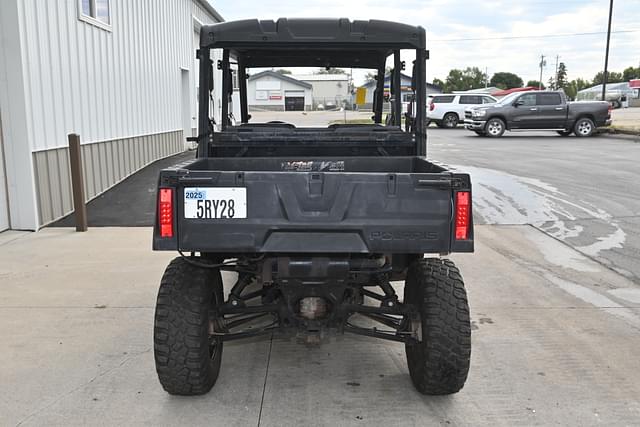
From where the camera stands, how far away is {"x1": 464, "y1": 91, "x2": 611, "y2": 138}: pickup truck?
22594 millimetres

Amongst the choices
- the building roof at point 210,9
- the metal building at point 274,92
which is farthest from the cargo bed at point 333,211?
the building roof at point 210,9

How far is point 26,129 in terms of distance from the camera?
24.5 feet

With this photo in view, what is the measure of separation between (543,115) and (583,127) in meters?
1.80

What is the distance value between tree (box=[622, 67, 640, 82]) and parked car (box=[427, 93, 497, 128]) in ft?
267

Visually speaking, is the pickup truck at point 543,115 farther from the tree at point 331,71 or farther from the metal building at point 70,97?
the tree at point 331,71

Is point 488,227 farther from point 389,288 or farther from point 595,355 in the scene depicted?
point 389,288

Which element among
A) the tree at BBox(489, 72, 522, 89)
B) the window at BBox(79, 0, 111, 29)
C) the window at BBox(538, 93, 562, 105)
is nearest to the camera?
the window at BBox(79, 0, 111, 29)

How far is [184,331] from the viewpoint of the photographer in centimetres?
332

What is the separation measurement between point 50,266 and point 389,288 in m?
4.10

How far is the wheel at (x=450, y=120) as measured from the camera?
29.8m

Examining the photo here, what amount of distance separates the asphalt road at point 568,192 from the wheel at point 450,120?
35.7 ft

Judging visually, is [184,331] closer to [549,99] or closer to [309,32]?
[309,32]

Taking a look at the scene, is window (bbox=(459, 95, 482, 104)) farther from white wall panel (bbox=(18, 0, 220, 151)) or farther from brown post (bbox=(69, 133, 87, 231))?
brown post (bbox=(69, 133, 87, 231))

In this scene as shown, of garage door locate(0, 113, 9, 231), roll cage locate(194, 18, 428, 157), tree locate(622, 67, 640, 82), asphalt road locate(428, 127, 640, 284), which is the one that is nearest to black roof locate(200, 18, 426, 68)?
roll cage locate(194, 18, 428, 157)
